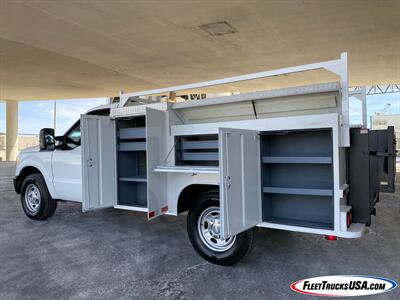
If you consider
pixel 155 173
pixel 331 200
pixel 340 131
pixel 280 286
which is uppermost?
pixel 340 131

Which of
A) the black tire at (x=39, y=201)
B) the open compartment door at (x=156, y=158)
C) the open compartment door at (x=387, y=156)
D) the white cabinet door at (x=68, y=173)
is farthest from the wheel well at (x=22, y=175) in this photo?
the open compartment door at (x=387, y=156)

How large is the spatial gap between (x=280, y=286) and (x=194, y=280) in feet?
3.01

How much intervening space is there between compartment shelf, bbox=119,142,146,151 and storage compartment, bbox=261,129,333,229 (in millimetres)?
1894

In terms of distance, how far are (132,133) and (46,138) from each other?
174 cm

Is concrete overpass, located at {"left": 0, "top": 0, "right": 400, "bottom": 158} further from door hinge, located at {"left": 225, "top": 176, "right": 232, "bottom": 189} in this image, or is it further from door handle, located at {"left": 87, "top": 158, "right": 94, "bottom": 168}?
door hinge, located at {"left": 225, "top": 176, "right": 232, "bottom": 189}

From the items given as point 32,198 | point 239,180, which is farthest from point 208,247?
point 32,198

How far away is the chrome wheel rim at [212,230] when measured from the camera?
4.10m

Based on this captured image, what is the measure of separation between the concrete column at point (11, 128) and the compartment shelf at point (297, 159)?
23283mm

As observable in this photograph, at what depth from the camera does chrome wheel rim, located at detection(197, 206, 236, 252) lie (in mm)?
4098

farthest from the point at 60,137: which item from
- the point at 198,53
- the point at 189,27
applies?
the point at 198,53

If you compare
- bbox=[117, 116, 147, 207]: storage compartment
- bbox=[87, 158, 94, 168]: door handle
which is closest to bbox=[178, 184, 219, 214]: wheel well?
bbox=[117, 116, 147, 207]: storage compartment

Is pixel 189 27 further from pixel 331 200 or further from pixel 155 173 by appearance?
pixel 331 200

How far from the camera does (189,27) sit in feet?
27.6

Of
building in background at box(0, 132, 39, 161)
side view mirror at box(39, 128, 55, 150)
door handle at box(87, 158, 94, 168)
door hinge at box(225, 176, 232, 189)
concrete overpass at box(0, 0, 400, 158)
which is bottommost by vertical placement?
door hinge at box(225, 176, 232, 189)
